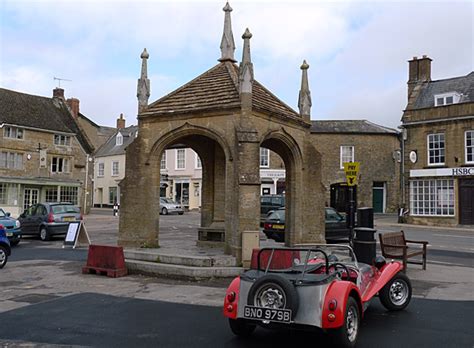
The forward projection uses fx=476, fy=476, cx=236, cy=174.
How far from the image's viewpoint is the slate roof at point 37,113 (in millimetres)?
36562

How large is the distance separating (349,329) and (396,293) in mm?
2487

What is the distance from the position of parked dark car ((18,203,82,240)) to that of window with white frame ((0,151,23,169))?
616 inches

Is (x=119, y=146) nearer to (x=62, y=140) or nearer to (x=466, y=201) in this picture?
(x=62, y=140)

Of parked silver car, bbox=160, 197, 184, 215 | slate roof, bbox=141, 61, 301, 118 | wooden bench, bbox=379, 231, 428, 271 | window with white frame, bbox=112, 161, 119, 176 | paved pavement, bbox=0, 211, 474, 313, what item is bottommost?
paved pavement, bbox=0, 211, 474, 313

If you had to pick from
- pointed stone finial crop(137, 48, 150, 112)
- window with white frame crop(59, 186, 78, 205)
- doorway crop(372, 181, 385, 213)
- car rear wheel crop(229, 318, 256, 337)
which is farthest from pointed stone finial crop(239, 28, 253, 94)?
doorway crop(372, 181, 385, 213)

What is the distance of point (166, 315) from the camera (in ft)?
24.9

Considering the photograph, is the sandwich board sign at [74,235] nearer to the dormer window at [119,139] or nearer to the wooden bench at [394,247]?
the wooden bench at [394,247]

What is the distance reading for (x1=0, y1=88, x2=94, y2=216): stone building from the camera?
35688 millimetres

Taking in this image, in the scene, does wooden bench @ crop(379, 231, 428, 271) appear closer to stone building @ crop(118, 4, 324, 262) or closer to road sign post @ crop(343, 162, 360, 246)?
road sign post @ crop(343, 162, 360, 246)

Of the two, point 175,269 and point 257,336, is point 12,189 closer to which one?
point 175,269

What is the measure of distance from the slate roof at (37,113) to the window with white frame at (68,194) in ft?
12.3

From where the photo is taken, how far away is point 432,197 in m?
32.0

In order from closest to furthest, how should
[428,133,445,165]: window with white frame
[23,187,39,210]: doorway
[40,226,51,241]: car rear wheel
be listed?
[40,226,51,241]: car rear wheel, [428,133,445,165]: window with white frame, [23,187,39,210]: doorway

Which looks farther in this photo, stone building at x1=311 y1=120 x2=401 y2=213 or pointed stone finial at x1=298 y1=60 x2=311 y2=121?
stone building at x1=311 y1=120 x2=401 y2=213
